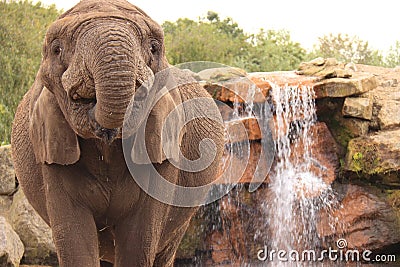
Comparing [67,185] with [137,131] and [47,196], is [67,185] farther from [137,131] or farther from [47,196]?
[137,131]

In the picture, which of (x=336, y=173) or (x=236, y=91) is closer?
(x=336, y=173)

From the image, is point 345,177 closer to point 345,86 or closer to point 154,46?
point 345,86

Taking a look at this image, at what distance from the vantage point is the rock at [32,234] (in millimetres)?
10227

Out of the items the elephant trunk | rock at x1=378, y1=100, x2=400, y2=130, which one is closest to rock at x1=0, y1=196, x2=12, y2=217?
rock at x1=378, y1=100, x2=400, y2=130

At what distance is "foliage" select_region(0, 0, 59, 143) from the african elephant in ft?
39.4

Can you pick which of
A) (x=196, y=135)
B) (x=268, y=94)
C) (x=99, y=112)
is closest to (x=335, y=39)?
(x=268, y=94)

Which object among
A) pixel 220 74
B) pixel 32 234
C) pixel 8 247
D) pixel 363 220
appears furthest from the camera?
pixel 220 74

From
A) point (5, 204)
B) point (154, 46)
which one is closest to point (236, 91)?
point (5, 204)

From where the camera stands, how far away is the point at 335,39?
2689cm

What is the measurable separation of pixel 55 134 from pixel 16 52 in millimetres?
15900

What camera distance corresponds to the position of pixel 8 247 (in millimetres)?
8773

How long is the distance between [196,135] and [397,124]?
6693mm

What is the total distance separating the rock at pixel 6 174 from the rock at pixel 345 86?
4579mm

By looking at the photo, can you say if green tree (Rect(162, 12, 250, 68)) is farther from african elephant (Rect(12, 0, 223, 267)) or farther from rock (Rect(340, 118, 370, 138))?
african elephant (Rect(12, 0, 223, 267))
